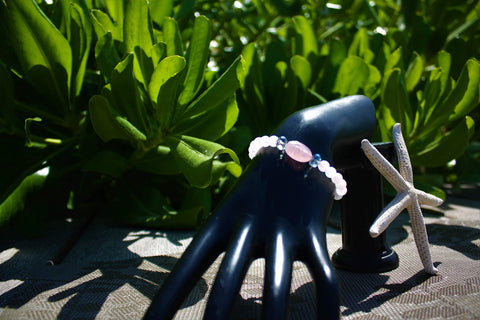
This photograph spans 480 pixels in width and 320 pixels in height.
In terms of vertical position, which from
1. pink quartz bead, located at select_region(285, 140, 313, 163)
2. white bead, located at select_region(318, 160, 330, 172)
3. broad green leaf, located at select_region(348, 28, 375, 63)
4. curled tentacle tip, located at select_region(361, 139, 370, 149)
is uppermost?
broad green leaf, located at select_region(348, 28, 375, 63)

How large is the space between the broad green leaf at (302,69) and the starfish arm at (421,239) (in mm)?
334

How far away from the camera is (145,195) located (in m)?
0.72

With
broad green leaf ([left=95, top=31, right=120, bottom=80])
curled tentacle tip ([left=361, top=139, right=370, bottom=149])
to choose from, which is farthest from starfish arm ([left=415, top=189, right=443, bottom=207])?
broad green leaf ([left=95, top=31, right=120, bottom=80])

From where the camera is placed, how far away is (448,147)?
2.40 ft

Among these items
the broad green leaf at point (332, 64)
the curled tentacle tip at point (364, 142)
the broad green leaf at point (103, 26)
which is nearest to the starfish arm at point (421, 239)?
the curled tentacle tip at point (364, 142)

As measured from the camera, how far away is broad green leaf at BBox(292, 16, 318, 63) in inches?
32.5

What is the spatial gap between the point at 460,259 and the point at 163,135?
1.38ft

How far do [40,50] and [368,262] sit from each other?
0.50m

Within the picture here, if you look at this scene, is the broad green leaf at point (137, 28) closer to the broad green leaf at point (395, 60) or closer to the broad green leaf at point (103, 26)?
the broad green leaf at point (103, 26)

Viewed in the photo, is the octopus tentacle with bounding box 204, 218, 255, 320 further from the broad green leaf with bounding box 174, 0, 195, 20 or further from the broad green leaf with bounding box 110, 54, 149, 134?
the broad green leaf with bounding box 174, 0, 195, 20

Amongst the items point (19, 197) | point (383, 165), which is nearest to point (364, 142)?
point (383, 165)

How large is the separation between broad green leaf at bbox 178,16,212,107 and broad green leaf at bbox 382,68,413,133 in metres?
0.29

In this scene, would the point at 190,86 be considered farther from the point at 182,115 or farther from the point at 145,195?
the point at 145,195

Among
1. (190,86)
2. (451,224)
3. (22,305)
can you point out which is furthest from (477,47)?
(22,305)
